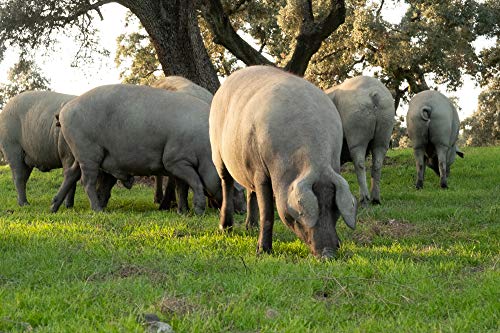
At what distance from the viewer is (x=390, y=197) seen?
45.6 feet

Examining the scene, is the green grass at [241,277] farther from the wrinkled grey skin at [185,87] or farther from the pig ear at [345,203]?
the wrinkled grey skin at [185,87]

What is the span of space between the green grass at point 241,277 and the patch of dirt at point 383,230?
2 cm

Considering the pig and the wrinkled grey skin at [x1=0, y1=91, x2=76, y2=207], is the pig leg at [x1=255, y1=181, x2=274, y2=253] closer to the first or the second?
the pig

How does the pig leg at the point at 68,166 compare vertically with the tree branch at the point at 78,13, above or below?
below

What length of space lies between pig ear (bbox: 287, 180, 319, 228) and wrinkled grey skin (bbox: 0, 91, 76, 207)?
308 inches

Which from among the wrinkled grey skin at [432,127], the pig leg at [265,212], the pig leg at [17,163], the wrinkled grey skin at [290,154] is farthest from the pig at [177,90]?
the wrinkled grey skin at [432,127]

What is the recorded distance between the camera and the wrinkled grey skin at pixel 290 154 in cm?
648

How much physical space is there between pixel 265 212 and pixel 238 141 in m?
0.92

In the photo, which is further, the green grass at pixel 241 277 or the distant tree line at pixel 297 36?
the distant tree line at pixel 297 36

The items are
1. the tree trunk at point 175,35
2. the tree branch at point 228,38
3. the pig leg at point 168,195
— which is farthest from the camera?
the tree branch at point 228,38

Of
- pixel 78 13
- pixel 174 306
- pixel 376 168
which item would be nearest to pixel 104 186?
pixel 376 168

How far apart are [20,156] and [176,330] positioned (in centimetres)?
1080

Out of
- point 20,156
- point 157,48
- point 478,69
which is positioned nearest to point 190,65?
point 157,48

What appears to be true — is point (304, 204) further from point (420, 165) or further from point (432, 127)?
point (420, 165)
